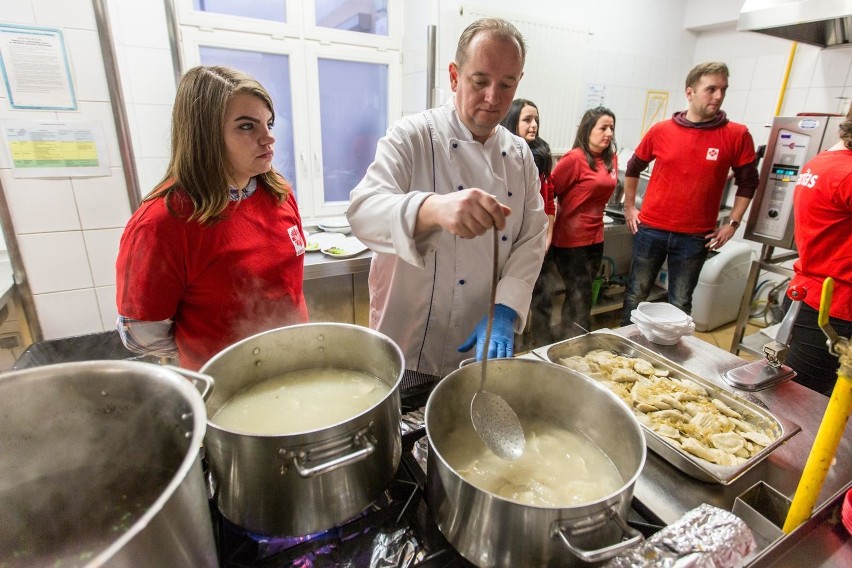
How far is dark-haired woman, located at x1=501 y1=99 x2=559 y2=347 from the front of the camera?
264cm

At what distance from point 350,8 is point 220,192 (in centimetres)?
233

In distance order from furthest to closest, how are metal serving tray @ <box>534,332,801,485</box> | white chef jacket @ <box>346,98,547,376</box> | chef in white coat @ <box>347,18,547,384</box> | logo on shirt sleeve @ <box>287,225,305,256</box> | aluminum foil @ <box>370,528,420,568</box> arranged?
logo on shirt sleeve @ <box>287,225,305,256</box> → white chef jacket @ <box>346,98,547,376</box> → chef in white coat @ <box>347,18,547,384</box> → metal serving tray @ <box>534,332,801,485</box> → aluminum foil @ <box>370,528,420,568</box>

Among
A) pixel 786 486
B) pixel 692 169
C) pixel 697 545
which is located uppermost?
pixel 692 169

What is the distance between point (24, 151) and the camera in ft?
6.18

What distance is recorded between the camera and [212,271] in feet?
3.88

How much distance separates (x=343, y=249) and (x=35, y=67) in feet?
5.09

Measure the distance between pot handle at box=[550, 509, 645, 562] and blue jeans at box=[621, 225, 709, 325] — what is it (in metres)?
2.49

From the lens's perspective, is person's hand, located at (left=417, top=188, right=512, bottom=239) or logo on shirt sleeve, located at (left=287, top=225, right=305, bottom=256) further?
logo on shirt sleeve, located at (left=287, top=225, right=305, bottom=256)

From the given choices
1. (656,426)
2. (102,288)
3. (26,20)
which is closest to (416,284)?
(656,426)

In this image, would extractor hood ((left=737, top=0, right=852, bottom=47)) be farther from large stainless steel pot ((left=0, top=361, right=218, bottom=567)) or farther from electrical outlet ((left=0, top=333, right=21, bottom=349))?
electrical outlet ((left=0, top=333, right=21, bottom=349))

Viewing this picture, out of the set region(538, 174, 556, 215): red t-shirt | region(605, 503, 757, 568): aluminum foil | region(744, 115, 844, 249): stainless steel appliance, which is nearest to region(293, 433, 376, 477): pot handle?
region(605, 503, 757, 568): aluminum foil

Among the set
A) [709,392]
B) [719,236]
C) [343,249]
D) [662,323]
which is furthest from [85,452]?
[719,236]

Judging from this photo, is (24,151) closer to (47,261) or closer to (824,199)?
(47,261)

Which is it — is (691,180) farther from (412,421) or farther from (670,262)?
(412,421)
